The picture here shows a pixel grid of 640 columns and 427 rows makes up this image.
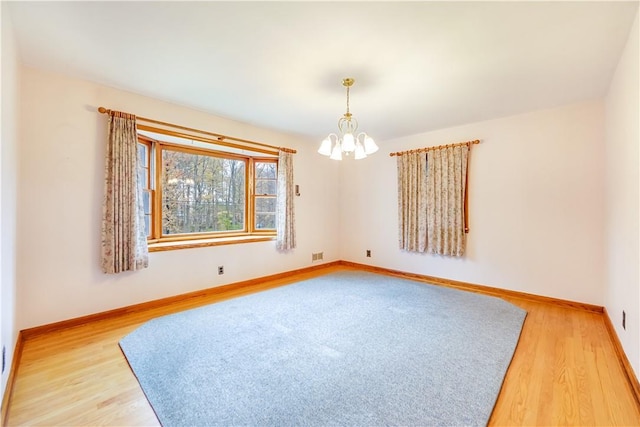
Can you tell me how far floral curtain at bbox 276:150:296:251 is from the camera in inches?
172

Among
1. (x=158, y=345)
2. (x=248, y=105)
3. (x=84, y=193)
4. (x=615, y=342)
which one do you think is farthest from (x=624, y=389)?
(x=84, y=193)

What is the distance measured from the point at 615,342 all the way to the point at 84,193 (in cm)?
484

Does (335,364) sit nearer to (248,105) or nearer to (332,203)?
(248,105)

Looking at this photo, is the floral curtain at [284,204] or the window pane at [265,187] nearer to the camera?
the floral curtain at [284,204]

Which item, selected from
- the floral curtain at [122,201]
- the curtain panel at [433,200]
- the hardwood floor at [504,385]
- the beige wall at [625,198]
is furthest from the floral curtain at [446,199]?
the floral curtain at [122,201]

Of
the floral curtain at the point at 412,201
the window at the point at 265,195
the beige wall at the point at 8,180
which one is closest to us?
the beige wall at the point at 8,180

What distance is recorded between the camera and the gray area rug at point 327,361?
5.04 feet

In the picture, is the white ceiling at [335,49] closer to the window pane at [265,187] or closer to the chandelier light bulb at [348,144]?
the chandelier light bulb at [348,144]

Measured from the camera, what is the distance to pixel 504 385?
5.84 feet

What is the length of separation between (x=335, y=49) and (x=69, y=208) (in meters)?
2.75

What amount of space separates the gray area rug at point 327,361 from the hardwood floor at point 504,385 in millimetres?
94

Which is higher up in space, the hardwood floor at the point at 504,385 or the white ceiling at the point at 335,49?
the white ceiling at the point at 335,49

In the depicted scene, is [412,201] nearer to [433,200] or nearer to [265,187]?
[433,200]

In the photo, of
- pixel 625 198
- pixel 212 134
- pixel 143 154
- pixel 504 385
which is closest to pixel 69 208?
pixel 143 154
